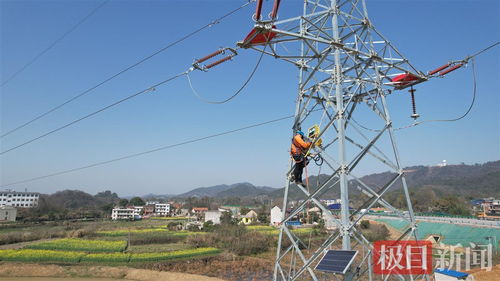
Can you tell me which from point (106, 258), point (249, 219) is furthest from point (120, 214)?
point (106, 258)

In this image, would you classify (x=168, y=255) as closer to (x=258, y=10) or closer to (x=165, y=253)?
(x=165, y=253)

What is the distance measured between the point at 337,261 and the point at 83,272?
2879cm

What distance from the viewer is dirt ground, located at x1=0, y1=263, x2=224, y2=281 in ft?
88.5

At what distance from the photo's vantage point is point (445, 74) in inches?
356

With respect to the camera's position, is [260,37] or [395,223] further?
[395,223]

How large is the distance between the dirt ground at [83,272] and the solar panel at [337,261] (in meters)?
22.6

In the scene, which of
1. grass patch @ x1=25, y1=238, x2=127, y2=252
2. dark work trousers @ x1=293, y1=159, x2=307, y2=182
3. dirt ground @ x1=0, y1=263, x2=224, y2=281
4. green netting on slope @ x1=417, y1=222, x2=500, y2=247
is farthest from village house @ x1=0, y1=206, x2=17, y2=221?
dark work trousers @ x1=293, y1=159, x2=307, y2=182

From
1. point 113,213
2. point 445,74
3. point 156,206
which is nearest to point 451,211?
point 445,74

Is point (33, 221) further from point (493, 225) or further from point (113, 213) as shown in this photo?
point (493, 225)

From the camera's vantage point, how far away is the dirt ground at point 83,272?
26969 mm

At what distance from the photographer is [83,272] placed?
91.4ft

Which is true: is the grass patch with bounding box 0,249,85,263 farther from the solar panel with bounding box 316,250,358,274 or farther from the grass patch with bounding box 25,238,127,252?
the solar panel with bounding box 316,250,358,274

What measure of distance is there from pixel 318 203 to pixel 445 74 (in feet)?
18.4

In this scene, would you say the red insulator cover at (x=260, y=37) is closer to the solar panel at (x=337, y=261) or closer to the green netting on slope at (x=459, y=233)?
the solar panel at (x=337, y=261)
